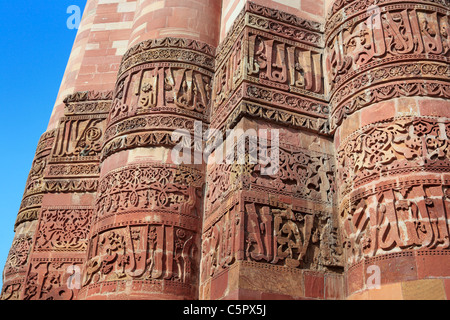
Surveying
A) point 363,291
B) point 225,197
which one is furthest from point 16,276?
point 363,291

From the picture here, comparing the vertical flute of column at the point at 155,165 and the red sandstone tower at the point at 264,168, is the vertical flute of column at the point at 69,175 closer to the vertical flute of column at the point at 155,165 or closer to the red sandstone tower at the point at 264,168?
the red sandstone tower at the point at 264,168

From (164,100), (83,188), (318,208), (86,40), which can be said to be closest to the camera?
(318,208)

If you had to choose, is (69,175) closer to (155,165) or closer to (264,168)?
(155,165)

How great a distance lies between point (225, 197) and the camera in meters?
5.50

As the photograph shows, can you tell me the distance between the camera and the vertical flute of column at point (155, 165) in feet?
18.9

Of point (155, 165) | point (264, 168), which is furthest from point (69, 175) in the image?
point (264, 168)

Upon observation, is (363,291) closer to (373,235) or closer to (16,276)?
(373,235)

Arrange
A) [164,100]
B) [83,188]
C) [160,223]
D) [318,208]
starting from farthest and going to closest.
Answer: [83,188] < [164,100] < [160,223] < [318,208]

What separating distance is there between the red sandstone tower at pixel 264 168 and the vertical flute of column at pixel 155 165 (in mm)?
18

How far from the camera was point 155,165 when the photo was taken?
636 centimetres

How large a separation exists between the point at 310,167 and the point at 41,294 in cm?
427

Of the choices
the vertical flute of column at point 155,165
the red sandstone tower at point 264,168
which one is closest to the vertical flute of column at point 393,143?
the red sandstone tower at point 264,168

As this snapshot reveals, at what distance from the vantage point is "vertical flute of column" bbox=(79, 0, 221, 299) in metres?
5.75

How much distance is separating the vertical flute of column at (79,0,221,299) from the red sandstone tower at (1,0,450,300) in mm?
18
